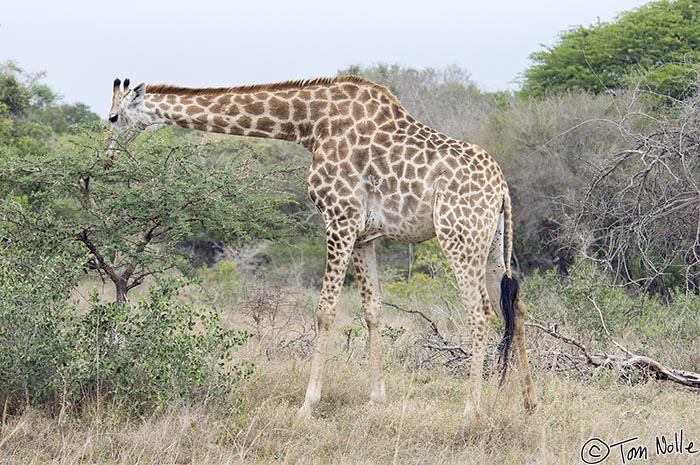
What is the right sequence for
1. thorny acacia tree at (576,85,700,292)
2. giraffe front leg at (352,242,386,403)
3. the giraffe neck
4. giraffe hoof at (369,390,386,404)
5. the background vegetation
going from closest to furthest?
the background vegetation < giraffe hoof at (369,390,386,404) < the giraffe neck < giraffe front leg at (352,242,386,403) < thorny acacia tree at (576,85,700,292)

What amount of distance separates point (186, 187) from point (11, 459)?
8.24 ft

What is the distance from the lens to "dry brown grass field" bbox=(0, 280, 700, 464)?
16.7ft

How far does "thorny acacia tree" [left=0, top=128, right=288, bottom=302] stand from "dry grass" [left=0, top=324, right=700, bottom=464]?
1281 mm

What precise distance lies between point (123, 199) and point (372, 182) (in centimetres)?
189

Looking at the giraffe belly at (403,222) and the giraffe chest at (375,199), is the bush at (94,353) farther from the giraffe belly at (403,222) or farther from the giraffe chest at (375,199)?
the giraffe belly at (403,222)

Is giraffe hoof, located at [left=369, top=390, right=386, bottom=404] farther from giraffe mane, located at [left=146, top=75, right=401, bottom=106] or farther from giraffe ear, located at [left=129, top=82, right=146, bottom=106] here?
giraffe ear, located at [left=129, top=82, right=146, bottom=106]

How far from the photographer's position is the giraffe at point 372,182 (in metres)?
6.21

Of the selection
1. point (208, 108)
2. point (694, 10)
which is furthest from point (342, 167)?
point (694, 10)

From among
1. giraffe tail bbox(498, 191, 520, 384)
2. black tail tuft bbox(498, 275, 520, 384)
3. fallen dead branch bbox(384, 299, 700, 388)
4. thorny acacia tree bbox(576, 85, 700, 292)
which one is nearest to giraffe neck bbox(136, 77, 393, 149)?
giraffe tail bbox(498, 191, 520, 384)

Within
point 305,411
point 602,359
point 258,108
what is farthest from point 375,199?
point 602,359

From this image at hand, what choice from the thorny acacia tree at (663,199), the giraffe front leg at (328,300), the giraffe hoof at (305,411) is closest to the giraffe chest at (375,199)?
the giraffe front leg at (328,300)

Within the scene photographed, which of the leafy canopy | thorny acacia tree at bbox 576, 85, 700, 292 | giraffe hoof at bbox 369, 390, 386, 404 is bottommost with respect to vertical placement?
giraffe hoof at bbox 369, 390, 386, 404

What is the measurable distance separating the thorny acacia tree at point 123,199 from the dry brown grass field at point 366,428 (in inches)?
49.6

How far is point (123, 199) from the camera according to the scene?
22.3 ft
